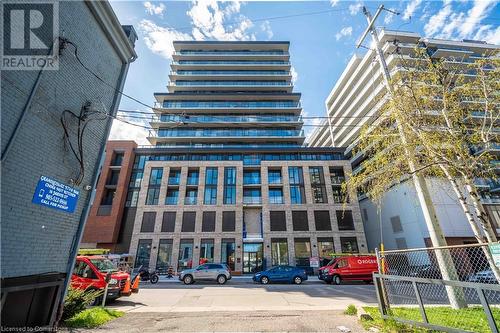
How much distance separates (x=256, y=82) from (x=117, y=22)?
45.8 meters

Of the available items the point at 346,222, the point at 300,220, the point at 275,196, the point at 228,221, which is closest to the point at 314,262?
the point at 300,220

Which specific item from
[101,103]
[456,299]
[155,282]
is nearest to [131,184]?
[155,282]

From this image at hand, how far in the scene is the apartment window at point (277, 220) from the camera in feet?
100.0

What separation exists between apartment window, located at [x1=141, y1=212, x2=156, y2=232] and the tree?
28.4 metres

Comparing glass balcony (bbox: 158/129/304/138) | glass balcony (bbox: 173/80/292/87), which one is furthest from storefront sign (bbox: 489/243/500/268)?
glass balcony (bbox: 173/80/292/87)

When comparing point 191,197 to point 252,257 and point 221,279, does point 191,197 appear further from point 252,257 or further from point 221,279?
point 221,279

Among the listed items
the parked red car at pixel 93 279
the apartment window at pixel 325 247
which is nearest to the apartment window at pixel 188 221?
the apartment window at pixel 325 247

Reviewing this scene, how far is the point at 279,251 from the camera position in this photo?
95.4ft

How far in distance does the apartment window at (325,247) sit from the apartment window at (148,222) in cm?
2205

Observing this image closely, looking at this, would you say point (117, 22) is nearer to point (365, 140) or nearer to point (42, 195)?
point (42, 195)

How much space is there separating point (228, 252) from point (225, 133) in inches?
859

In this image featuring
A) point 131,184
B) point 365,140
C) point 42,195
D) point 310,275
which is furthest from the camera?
point 131,184

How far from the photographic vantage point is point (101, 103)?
7.24 meters

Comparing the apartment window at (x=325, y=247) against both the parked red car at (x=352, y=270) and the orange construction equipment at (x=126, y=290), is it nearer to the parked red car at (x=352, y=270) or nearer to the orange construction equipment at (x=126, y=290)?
the parked red car at (x=352, y=270)
